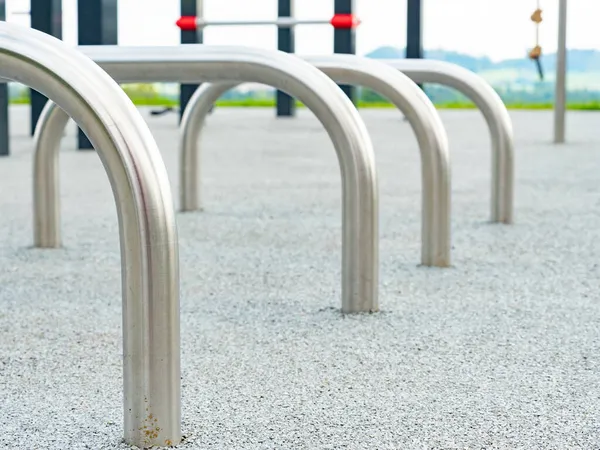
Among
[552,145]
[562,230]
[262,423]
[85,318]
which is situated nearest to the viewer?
[262,423]

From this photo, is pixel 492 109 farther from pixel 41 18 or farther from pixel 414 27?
pixel 414 27

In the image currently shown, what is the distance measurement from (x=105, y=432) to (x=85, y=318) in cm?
50

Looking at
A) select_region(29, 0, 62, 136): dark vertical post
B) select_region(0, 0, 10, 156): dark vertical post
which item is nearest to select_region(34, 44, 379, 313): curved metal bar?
select_region(0, 0, 10, 156): dark vertical post

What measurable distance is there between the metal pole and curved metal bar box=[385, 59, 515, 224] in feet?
9.36

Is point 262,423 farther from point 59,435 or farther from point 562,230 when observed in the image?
point 562,230

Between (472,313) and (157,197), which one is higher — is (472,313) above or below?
below

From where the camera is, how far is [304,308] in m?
1.50

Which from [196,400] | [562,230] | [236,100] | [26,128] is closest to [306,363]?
[196,400]

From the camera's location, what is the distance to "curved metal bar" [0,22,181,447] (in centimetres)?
86

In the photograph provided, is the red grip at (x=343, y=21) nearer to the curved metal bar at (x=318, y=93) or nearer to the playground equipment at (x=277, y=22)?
the playground equipment at (x=277, y=22)

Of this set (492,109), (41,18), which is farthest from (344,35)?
(492,109)

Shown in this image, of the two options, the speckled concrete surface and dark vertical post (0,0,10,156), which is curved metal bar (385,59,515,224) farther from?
dark vertical post (0,0,10,156)

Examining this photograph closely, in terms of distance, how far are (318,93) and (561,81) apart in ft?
13.2

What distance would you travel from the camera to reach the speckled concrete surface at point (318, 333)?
38.5 inches
